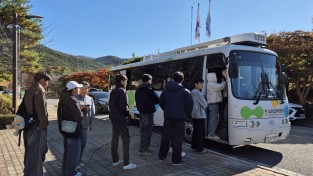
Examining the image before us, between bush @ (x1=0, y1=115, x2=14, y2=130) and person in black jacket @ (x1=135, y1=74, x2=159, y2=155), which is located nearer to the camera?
person in black jacket @ (x1=135, y1=74, x2=159, y2=155)

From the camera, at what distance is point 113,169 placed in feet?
20.4

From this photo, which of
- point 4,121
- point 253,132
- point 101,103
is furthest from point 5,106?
point 253,132

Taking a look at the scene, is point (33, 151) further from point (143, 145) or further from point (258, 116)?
point (258, 116)

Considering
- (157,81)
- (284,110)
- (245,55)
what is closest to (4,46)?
(157,81)

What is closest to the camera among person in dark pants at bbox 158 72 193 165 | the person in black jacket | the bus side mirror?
person in dark pants at bbox 158 72 193 165

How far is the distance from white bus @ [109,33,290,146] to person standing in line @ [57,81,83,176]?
3.92 metres

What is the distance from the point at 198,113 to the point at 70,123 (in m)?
3.47

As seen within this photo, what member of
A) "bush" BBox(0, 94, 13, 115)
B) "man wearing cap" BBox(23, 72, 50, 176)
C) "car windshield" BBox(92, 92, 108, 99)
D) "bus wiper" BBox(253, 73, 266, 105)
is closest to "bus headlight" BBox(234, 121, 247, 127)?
"bus wiper" BBox(253, 73, 266, 105)

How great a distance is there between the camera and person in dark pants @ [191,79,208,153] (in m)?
7.45

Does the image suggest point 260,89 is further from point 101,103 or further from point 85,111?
point 101,103

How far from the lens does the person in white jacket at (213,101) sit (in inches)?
312

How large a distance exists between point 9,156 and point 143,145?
322 cm

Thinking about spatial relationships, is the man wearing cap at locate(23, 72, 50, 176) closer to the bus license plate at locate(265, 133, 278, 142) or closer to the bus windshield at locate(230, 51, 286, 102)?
the bus windshield at locate(230, 51, 286, 102)

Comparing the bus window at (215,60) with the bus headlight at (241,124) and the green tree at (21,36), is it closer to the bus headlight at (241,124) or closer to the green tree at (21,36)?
the bus headlight at (241,124)
